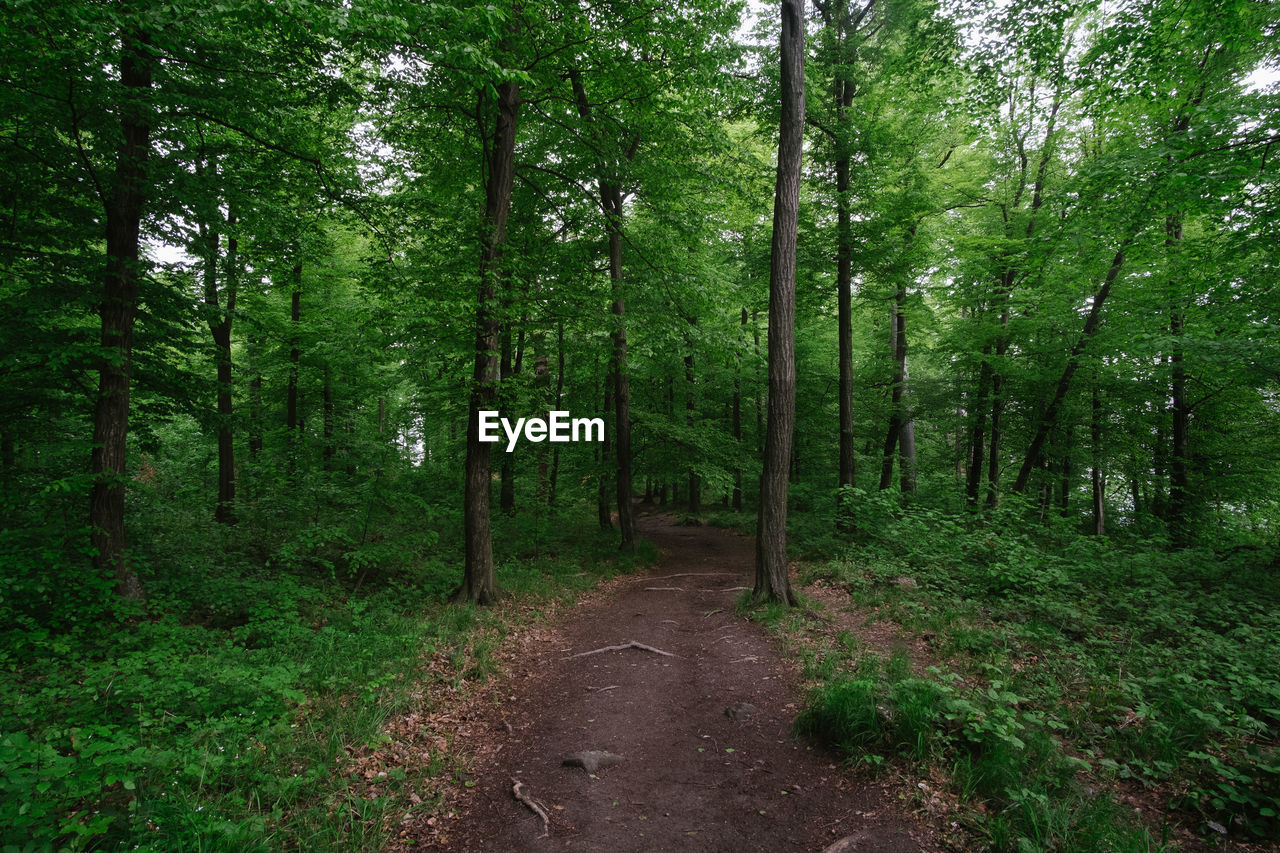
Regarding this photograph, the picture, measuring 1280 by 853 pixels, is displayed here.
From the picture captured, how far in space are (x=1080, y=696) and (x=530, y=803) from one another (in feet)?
16.6

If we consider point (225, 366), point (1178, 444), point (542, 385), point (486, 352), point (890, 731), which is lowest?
point (890, 731)

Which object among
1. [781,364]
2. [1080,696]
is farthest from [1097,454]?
[1080,696]

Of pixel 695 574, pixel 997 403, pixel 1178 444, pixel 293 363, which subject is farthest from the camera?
pixel 997 403

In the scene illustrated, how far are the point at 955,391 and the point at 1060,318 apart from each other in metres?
3.25

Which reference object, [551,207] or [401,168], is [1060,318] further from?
[401,168]

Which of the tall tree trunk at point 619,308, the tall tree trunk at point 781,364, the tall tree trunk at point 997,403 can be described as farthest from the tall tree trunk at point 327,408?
the tall tree trunk at point 997,403

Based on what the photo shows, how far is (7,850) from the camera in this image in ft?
7.88

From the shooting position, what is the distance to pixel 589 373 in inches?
633

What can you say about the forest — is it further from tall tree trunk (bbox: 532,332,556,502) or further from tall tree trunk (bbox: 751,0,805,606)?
tall tree trunk (bbox: 532,332,556,502)

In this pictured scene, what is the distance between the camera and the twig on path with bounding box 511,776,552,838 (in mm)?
3742

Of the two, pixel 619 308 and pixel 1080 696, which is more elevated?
pixel 619 308

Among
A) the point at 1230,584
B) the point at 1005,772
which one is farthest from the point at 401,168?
the point at 1230,584

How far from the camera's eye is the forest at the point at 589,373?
13.2 ft

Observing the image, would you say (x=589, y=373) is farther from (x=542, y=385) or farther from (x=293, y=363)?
(x=293, y=363)
